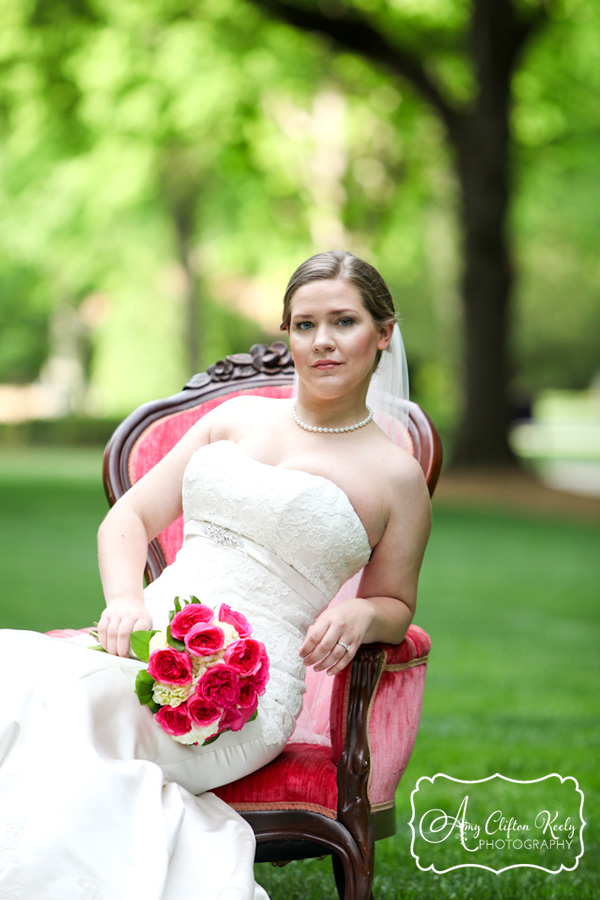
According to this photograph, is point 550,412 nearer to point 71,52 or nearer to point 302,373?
point 71,52

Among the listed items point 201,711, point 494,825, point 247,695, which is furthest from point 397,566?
point 494,825

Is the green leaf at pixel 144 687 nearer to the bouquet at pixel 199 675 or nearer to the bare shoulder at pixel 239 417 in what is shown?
the bouquet at pixel 199 675

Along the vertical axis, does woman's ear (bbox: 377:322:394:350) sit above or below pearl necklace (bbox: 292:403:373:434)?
above

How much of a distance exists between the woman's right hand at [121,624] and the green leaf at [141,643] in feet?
0.26

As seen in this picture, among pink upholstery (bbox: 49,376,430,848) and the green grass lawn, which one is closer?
pink upholstery (bbox: 49,376,430,848)

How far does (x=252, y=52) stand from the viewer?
18.7m

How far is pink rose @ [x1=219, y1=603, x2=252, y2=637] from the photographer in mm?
2594

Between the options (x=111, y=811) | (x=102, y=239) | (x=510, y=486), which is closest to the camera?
(x=111, y=811)

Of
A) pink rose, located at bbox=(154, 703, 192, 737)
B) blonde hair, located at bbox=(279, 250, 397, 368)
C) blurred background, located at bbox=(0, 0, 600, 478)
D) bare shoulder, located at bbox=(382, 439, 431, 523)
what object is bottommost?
pink rose, located at bbox=(154, 703, 192, 737)

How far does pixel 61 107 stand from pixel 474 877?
1759cm

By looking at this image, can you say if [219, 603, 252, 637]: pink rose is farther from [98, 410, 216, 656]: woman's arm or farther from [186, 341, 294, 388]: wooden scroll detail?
[186, 341, 294, 388]: wooden scroll detail

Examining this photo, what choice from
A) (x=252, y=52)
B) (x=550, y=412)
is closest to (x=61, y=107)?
(x=252, y=52)

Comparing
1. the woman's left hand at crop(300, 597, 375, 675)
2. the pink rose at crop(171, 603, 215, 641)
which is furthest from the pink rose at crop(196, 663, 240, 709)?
the woman's left hand at crop(300, 597, 375, 675)

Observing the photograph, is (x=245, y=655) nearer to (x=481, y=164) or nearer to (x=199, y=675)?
(x=199, y=675)
